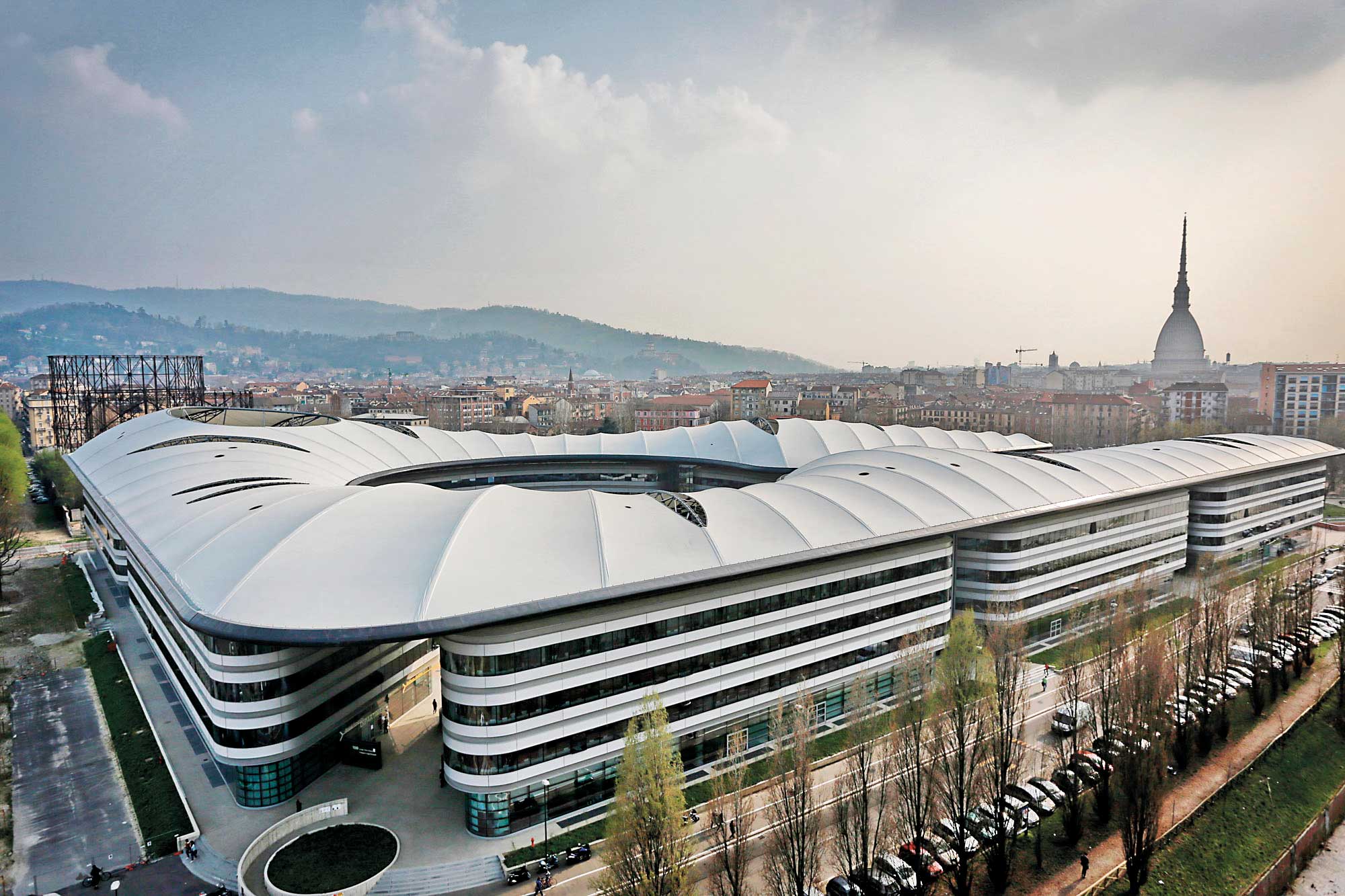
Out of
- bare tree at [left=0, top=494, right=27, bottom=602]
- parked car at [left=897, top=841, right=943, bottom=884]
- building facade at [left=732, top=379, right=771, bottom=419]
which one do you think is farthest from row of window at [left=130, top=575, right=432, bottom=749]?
building facade at [left=732, top=379, right=771, bottom=419]

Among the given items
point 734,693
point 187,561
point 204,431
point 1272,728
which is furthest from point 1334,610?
point 204,431

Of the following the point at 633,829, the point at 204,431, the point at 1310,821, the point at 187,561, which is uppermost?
the point at 204,431

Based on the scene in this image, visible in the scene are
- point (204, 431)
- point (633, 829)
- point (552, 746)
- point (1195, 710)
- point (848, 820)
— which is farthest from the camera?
point (204, 431)

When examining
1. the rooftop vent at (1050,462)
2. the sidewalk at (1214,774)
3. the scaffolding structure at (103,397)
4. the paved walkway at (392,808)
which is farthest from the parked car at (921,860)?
the scaffolding structure at (103,397)

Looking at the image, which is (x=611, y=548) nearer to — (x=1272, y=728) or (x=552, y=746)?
(x=552, y=746)

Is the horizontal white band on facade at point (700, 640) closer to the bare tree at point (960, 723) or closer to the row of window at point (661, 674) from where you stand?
the row of window at point (661, 674)
